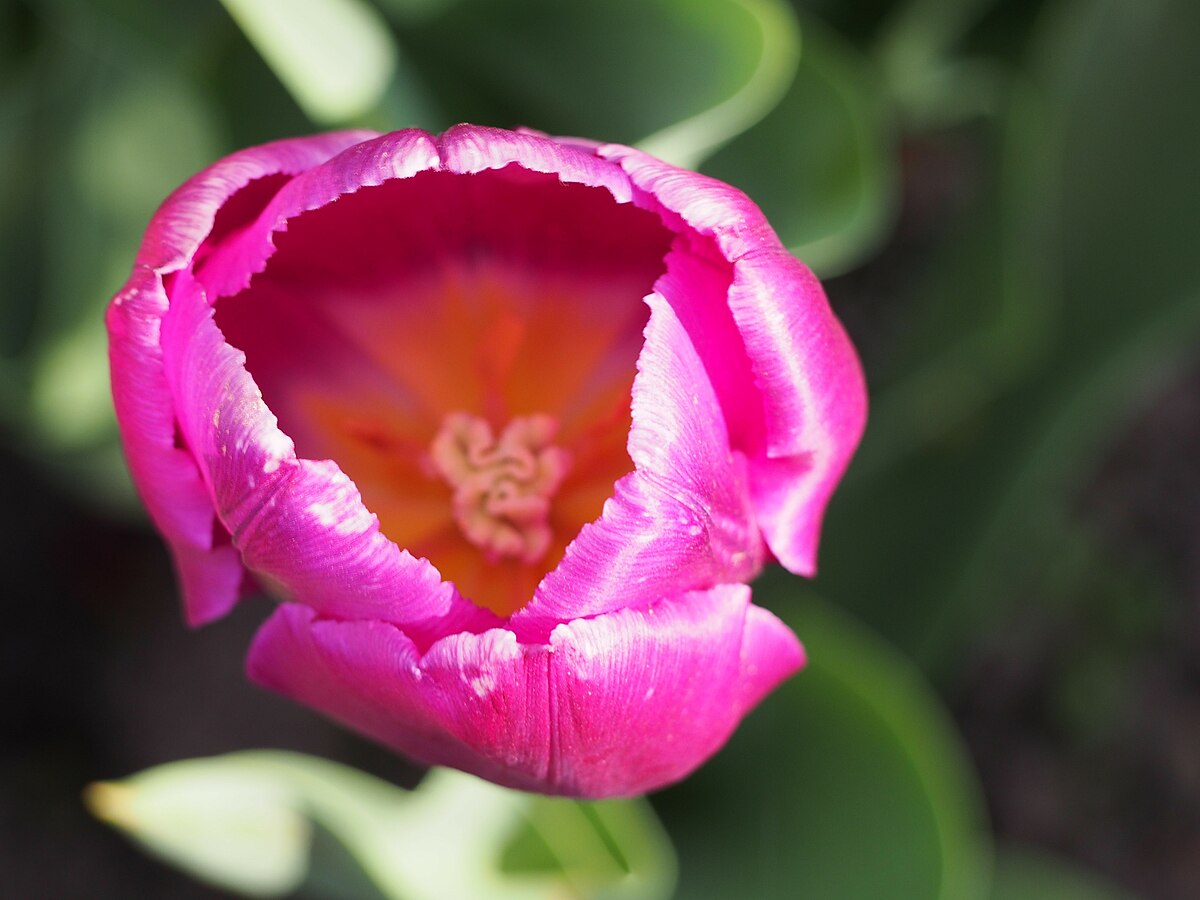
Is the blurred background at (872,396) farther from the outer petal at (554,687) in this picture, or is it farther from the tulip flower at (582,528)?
the outer petal at (554,687)

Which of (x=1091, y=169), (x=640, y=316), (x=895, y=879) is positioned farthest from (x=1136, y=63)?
(x=895, y=879)

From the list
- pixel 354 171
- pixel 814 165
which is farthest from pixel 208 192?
pixel 814 165

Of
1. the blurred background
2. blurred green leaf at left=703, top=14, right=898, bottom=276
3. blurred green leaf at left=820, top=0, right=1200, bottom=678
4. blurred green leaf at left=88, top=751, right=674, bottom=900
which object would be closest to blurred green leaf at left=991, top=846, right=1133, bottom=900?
the blurred background

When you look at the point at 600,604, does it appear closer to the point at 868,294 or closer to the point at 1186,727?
the point at 868,294

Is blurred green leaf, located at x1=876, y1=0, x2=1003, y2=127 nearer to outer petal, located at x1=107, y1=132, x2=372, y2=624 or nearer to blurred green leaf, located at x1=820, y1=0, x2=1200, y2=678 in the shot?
blurred green leaf, located at x1=820, y1=0, x2=1200, y2=678

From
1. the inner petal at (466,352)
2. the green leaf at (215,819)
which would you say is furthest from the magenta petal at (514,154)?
the green leaf at (215,819)
